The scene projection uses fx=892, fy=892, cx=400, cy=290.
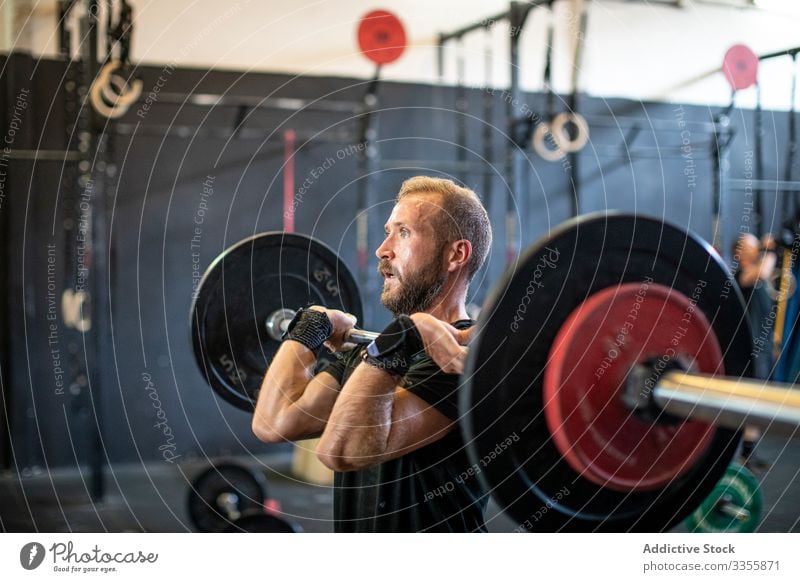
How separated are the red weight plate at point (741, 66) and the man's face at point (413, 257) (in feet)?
3.85

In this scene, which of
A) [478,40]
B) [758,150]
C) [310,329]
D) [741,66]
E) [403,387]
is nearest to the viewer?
[403,387]

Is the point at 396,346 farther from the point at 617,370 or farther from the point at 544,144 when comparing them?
the point at 544,144

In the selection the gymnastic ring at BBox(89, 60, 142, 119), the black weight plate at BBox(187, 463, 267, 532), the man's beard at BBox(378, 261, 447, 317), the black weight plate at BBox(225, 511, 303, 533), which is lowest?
the black weight plate at BBox(187, 463, 267, 532)

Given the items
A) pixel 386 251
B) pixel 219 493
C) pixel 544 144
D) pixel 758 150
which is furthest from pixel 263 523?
pixel 544 144

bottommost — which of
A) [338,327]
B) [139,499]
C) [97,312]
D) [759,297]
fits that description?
[139,499]

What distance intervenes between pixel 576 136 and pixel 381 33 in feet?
6.34

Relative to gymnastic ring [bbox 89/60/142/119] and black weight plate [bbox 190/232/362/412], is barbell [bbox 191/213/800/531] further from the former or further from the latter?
gymnastic ring [bbox 89/60/142/119]

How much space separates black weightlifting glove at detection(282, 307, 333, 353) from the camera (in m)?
1.54

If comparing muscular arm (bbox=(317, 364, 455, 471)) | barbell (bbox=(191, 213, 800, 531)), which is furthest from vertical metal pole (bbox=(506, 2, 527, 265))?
barbell (bbox=(191, 213, 800, 531))

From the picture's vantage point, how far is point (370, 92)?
353 cm

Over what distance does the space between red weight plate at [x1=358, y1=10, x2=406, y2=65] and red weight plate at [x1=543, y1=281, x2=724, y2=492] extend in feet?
4.29

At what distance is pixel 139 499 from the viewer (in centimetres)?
327

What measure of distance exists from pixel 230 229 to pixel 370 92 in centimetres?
78

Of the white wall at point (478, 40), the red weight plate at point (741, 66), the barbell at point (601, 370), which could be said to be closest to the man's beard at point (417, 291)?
the barbell at point (601, 370)
